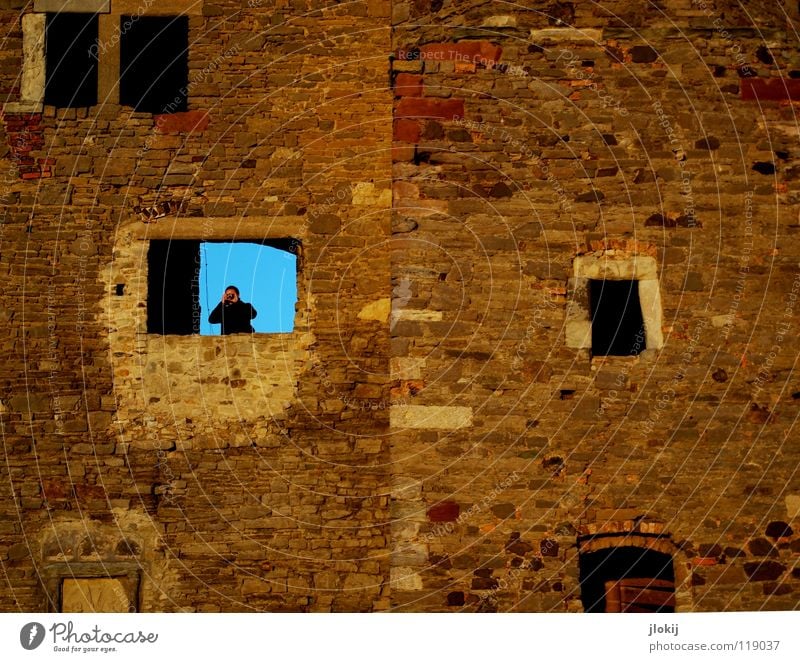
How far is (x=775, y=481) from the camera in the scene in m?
8.30

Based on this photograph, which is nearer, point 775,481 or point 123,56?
point 775,481

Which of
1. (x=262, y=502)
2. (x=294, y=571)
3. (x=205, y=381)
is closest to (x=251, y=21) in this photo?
(x=205, y=381)

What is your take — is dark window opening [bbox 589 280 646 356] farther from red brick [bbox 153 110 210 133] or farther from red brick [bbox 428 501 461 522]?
red brick [bbox 153 110 210 133]

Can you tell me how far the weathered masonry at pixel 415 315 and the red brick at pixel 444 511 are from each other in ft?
0.13

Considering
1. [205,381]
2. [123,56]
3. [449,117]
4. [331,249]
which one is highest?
[123,56]

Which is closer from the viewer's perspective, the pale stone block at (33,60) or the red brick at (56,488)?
the red brick at (56,488)

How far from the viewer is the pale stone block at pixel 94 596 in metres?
8.40

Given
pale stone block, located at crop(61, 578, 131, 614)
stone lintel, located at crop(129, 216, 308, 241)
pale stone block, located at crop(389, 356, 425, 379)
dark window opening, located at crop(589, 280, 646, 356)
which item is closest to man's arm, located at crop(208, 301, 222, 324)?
stone lintel, located at crop(129, 216, 308, 241)

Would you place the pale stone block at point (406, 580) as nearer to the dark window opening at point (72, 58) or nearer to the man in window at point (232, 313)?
the man in window at point (232, 313)

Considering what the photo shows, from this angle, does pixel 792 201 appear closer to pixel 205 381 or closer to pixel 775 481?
pixel 775 481

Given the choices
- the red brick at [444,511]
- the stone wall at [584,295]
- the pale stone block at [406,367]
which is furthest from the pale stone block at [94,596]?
the pale stone block at [406,367]

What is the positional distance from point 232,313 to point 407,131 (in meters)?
2.18

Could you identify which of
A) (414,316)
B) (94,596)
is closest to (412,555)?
(414,316)

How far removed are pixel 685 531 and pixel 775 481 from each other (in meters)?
0.86
